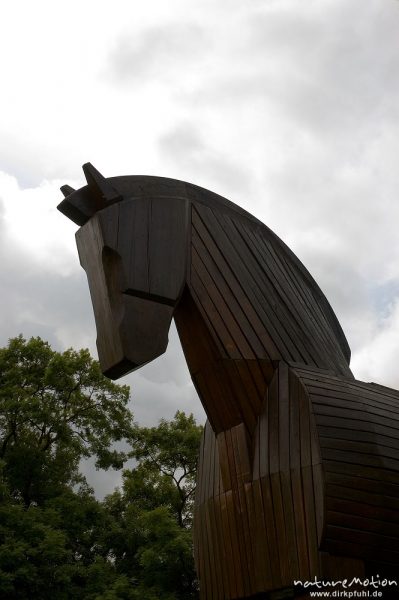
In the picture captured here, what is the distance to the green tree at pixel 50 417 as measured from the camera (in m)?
16.5

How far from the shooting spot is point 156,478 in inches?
766

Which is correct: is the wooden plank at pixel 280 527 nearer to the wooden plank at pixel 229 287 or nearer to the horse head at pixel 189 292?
the horse head at pixel 189 292

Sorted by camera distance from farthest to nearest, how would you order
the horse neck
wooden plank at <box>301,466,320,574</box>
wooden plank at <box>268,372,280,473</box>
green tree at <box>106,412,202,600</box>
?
green tree at <box>106,412,202,600</box> < the horse neck < wooden plank at <box>268,372,280,473</box> < wooden plank at <box>301,466,320,574</box>

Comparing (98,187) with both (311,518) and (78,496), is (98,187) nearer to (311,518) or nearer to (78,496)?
(311,518)

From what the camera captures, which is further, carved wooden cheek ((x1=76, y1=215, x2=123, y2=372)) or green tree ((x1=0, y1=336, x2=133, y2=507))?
green tree ((x1=0, y1=336, x2=133, y2=507))

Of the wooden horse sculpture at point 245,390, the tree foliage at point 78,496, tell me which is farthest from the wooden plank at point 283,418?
the tree foliage at point 78,496

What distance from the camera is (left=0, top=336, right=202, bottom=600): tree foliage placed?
1379cm

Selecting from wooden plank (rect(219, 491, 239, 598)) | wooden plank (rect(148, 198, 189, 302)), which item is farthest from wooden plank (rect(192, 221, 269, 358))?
wooden plank (rect(219, 491, 239, 598))

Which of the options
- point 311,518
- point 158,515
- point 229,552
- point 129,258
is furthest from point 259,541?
point 158,515

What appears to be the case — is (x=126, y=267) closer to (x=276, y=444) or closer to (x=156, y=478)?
(x=276, y=444)

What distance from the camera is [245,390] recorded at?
17.4 feet

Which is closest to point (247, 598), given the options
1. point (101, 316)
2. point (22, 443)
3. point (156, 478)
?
point (101, 316)

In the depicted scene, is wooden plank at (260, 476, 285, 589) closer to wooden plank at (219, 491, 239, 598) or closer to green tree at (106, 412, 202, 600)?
wooden plank at (219, 491, 239, 598)

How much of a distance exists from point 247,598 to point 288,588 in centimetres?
48
